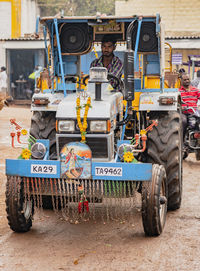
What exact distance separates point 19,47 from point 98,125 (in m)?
23.1

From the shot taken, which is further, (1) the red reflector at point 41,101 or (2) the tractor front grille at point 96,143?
(1) the red reflector at point 41,101

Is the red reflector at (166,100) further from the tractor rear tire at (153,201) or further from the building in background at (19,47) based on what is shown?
the building in background at (19,47)

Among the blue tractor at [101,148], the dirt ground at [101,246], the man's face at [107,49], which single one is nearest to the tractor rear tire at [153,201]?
the blue tractor at [101,148]

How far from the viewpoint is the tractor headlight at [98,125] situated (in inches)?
231

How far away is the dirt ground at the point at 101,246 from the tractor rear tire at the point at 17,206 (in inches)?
5.5

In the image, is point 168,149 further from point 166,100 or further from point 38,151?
point 38,151

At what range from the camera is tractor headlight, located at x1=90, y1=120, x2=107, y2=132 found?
5867 mm

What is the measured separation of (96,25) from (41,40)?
20.7 meters

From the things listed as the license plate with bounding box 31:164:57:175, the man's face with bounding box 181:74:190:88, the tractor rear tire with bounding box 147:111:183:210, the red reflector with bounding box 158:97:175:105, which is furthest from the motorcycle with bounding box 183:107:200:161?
the license plate with bounding box 31:164:57:175

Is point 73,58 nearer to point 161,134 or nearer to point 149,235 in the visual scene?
point 161,134

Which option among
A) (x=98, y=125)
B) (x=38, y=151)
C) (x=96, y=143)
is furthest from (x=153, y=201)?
(x=38, y=151)

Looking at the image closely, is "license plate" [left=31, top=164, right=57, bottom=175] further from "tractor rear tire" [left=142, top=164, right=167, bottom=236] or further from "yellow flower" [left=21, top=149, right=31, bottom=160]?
"tractor rear tire" [left=142, top=164, right=167, bottom=236]

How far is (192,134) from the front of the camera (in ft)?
38.4

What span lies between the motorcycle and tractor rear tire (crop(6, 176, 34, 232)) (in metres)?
5.95
